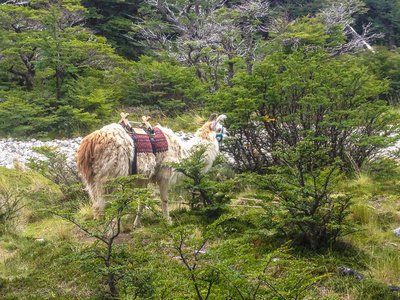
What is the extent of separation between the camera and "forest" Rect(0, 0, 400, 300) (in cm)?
227

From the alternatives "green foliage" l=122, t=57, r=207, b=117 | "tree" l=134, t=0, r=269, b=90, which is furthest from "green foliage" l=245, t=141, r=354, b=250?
"green foliage" l=122, t=57, r=207, b=117

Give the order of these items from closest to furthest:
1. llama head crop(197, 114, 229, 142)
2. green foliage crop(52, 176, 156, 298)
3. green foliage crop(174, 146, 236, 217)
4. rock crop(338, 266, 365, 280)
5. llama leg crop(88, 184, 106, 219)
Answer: green foliage crop(52, 176, 156, 298) → rock crop(338, 266, 365, 280) → llama leg crop(88, 184, 106, 219) → green foliage crop(174, 146, 236, 217) → llama head crop(197, 114, 229, 142)

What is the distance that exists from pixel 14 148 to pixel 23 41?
5095mm

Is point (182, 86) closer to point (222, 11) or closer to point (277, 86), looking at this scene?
point (222, 11)


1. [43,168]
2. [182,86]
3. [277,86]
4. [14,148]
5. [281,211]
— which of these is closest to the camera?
[281,211]

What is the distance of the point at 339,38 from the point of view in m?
16.7

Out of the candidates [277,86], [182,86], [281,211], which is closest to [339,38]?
[182,86]

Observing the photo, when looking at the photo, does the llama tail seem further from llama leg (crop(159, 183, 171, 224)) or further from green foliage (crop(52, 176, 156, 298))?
green foliage (crop(52, 176, 156, 298))

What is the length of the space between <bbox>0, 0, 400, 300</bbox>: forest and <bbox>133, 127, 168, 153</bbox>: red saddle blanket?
0.57 m

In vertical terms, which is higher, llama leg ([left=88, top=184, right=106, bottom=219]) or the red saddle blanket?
the red saddle blanket

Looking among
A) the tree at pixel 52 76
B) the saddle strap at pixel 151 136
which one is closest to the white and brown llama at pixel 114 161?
the saddle strap at pixel 151 136

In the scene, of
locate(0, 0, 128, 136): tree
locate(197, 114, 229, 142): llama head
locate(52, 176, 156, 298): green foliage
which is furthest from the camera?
locate(0, 0, 128, 136): tree

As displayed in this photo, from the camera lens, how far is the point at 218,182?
6574 mm

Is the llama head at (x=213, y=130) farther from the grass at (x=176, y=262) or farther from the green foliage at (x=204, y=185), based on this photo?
the grass at (x=176, y=262)
